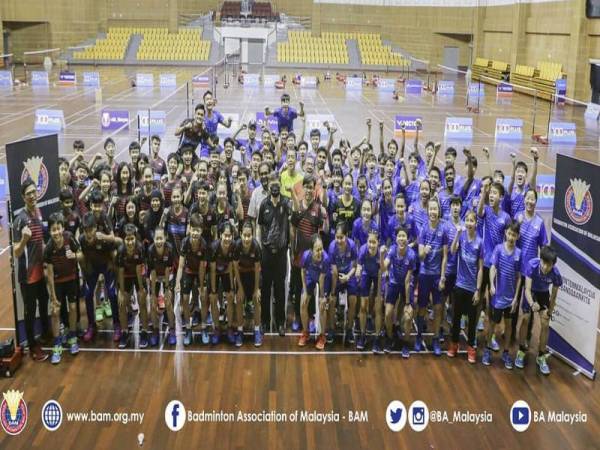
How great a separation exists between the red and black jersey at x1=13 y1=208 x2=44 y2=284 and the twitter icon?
14.4ft

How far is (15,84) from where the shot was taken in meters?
37.1

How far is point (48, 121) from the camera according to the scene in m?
23.1

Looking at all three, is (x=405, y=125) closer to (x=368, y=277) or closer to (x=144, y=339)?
(x=368, y=277)

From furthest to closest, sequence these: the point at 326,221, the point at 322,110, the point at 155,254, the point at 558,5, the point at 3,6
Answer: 1. the point at 3,6
2. the point at 558,5
3. the point at 322,110
4. the point at 326,221
5. the point at 155,254

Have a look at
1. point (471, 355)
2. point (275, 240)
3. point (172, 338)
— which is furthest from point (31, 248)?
point (471, 355)

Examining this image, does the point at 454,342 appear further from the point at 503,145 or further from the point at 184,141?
the point at 503,145

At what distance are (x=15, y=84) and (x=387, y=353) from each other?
3555 cm

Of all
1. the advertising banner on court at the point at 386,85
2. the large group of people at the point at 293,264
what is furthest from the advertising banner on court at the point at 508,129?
the advertising banner on court at the point at 386,85

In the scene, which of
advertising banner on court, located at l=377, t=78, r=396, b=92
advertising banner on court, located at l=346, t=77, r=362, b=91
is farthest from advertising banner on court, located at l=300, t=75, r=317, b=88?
advertising banner on court, located at l=377, t=78, r=396, b=92

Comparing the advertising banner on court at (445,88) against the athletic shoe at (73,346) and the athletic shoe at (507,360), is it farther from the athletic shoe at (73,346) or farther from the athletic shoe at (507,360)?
the athletic shoe at (73,346)

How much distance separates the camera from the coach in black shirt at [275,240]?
8.30 m

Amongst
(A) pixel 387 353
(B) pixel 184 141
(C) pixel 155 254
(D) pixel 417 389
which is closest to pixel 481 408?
(D) pixel 417 389

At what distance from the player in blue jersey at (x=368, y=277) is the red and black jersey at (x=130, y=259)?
2732mm

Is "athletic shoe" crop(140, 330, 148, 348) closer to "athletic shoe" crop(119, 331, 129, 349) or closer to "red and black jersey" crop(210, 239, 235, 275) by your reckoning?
"athletic shoe" crop(119, 331, 129, 349)
